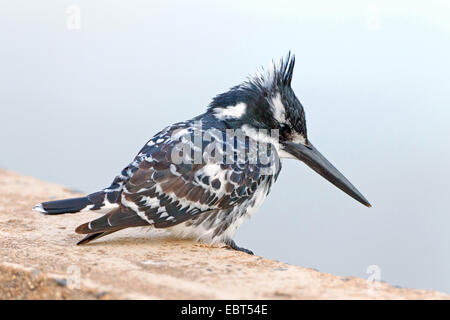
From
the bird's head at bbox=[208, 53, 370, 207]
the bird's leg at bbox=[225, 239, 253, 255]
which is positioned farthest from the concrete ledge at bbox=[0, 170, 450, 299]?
the bird's head at bbox=[208, 53, 370, 207]

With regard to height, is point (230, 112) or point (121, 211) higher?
point (230, 112)

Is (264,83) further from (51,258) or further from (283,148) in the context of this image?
(51,258)

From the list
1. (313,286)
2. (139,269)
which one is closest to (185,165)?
(139,269)

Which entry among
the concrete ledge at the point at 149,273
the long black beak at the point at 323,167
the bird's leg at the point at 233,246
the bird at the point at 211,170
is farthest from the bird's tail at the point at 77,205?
the long black beak at the point at 323,167

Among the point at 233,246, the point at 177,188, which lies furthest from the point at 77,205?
the point at 233,246

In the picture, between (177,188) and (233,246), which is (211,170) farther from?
(233,246)

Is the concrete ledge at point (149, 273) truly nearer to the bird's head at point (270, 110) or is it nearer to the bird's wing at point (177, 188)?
the bird's wing at point (177, 188)
